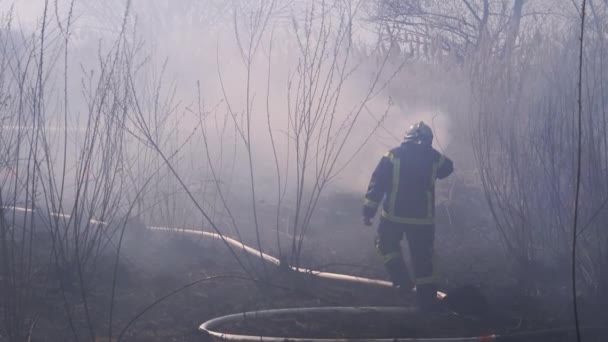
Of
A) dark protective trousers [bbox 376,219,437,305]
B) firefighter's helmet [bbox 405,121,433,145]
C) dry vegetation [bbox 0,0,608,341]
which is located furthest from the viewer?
firefighter's helmet [bbox 405,121,433,145]

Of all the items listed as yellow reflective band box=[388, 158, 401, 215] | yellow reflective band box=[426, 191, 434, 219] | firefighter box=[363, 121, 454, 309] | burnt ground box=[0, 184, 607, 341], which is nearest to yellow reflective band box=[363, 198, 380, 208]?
firefighter box=[363, 121, 454, 309]

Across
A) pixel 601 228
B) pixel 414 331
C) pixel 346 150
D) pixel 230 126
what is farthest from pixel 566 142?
pixel 230 126

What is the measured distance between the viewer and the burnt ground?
488 centimetres

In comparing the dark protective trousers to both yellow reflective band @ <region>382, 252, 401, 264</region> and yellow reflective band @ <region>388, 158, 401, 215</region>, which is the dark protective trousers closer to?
yellow reflective band @ <region>382, 252, 401, 264</region>

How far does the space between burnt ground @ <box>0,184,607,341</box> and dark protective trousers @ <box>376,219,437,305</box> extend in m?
0.25

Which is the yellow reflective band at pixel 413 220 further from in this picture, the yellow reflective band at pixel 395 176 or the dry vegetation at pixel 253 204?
the dry vegetation at pixel 253 204

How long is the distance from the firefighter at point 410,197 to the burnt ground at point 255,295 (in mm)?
404

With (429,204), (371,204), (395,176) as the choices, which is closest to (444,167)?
(429,204)

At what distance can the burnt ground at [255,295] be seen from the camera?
4.88 metres

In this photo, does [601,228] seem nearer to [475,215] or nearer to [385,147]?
[475,215]

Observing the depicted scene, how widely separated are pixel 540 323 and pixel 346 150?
315 inches

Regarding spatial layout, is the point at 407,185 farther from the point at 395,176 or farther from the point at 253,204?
the point at 253,204

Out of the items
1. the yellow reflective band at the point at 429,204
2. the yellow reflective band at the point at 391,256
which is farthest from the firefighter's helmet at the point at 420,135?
the yellow reflective band at the point at 391,256

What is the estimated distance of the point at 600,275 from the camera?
17.9 feet
